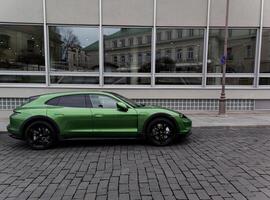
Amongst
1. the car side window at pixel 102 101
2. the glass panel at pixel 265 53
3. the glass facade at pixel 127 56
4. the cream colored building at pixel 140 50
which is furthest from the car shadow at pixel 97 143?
the glass panel at pixel 265 53

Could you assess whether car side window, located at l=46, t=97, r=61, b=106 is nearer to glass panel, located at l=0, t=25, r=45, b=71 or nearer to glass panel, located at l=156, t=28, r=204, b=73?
glass panel, located at l=0, t=25, r=45, b=71

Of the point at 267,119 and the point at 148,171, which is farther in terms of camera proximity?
the point at 267,119

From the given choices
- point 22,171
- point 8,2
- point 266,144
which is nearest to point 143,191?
point 22,171

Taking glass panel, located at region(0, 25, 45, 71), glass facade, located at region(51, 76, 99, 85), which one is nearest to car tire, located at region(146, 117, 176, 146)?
glass facade, located at region(51, 76, 99, 85)

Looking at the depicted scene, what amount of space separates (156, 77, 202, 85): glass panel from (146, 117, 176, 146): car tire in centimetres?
534

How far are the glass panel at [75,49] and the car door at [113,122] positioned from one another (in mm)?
5469

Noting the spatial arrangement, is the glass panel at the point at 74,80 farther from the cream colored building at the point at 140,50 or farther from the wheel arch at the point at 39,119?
the wheel arch at the point at 39,119

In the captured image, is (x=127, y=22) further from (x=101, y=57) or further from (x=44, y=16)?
(x=44, y=16)

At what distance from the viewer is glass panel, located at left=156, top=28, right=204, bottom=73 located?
40.0 feet

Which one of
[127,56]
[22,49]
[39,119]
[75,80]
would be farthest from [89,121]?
[22,49]

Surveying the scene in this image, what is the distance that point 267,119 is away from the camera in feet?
35.6

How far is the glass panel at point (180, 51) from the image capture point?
480 inches

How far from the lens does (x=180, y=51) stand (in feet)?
40.8

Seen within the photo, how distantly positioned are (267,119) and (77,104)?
25.8 feet
